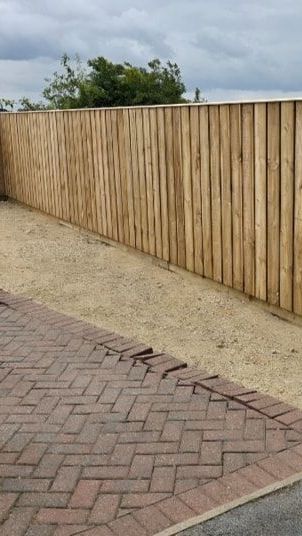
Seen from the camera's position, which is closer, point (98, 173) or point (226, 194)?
point (226, 194)

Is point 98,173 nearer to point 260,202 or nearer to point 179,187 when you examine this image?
point 179,187

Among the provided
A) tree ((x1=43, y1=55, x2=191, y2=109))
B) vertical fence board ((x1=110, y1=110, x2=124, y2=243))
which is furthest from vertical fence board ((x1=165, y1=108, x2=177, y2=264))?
tree ((x1=43, y1=55, x2=191, y2=109))

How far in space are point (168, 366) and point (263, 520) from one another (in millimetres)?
2001

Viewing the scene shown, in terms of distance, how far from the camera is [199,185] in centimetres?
734

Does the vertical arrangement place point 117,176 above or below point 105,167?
below

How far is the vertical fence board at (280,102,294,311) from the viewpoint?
19.0ft

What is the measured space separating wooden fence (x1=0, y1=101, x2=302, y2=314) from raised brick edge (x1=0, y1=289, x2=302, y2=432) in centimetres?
160

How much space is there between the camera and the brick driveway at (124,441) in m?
3.23

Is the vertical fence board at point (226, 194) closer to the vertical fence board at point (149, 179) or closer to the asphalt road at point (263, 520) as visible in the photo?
the vertical fence board at point (149, 179)

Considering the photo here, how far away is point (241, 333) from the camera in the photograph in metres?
6.11

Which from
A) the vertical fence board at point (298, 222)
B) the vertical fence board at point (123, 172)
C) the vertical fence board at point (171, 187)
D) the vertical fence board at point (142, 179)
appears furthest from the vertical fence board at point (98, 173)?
the vertical fence board at point (298, 222)

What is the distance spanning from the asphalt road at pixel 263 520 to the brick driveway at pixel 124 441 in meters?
0.13

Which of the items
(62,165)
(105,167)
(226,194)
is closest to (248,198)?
(226,194)

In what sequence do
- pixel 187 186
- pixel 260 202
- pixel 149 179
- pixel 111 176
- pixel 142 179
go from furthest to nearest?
1. pixel 111 176
2. pixel 142 179
3. pixel 149 179
4. pixel 187 186
5. pixel 260 202
